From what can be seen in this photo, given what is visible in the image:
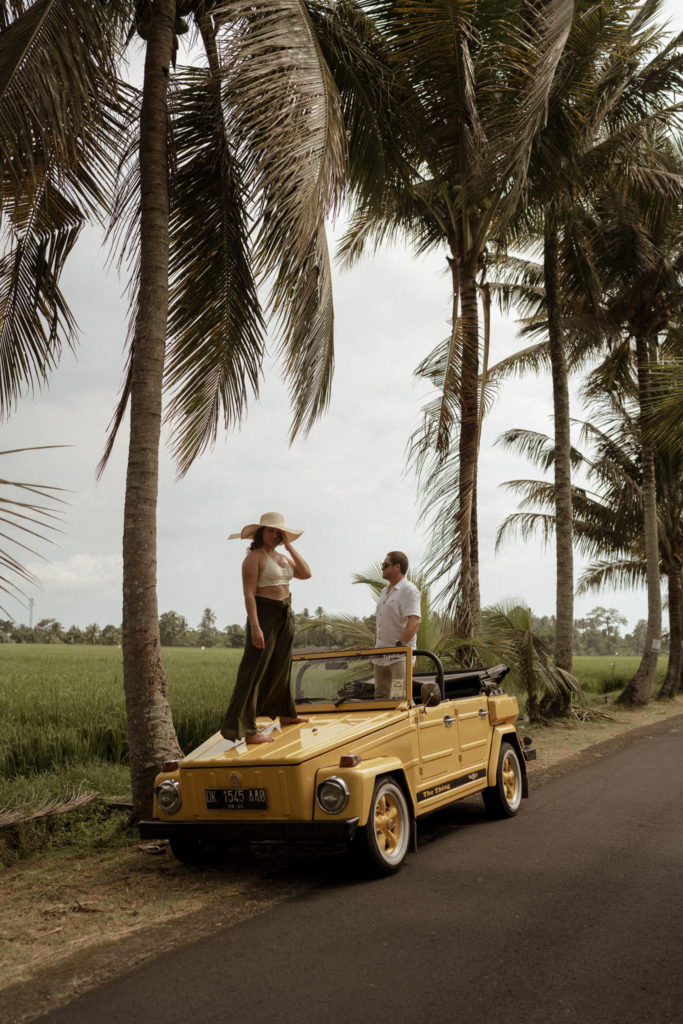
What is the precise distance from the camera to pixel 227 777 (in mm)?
5516

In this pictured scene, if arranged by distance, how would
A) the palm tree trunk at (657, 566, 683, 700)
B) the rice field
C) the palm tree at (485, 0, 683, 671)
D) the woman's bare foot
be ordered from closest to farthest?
the woman's bare foot → the rice field → the palm tree at (485, 0, 683, 671) → the palm tree trunk at (657, 566, 683, 700)

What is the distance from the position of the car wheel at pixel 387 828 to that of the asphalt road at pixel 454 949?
0.12 meters

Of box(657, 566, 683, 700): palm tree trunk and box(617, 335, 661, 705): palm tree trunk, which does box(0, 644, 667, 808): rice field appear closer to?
box(617, 335, 661, 705): palm tree trunk

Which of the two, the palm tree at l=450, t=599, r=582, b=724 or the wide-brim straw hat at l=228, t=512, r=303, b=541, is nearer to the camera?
the wide-brim straw hat at l=228, t=512, r=303, b=541

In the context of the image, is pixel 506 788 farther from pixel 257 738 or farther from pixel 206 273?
pixel 206 273

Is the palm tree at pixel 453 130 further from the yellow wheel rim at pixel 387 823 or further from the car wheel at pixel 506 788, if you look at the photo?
the yellow wheel rim at pixel 387 823

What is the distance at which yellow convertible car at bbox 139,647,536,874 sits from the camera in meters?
5.30

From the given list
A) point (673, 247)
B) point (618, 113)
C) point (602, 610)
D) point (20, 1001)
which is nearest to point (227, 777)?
point (20, 1001)

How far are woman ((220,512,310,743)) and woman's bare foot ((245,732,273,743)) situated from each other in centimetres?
21

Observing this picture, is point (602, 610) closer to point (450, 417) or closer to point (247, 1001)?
point (450, 417)

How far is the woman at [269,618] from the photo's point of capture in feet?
20.4

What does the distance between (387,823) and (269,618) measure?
1.59 meters

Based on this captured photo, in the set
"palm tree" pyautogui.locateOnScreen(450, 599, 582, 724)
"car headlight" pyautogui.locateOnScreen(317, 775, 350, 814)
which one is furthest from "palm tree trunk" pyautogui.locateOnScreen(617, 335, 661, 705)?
"car headlight" pyautogui.locateOnScreen(317, 775, 350, 814)

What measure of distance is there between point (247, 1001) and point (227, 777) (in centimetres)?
194
